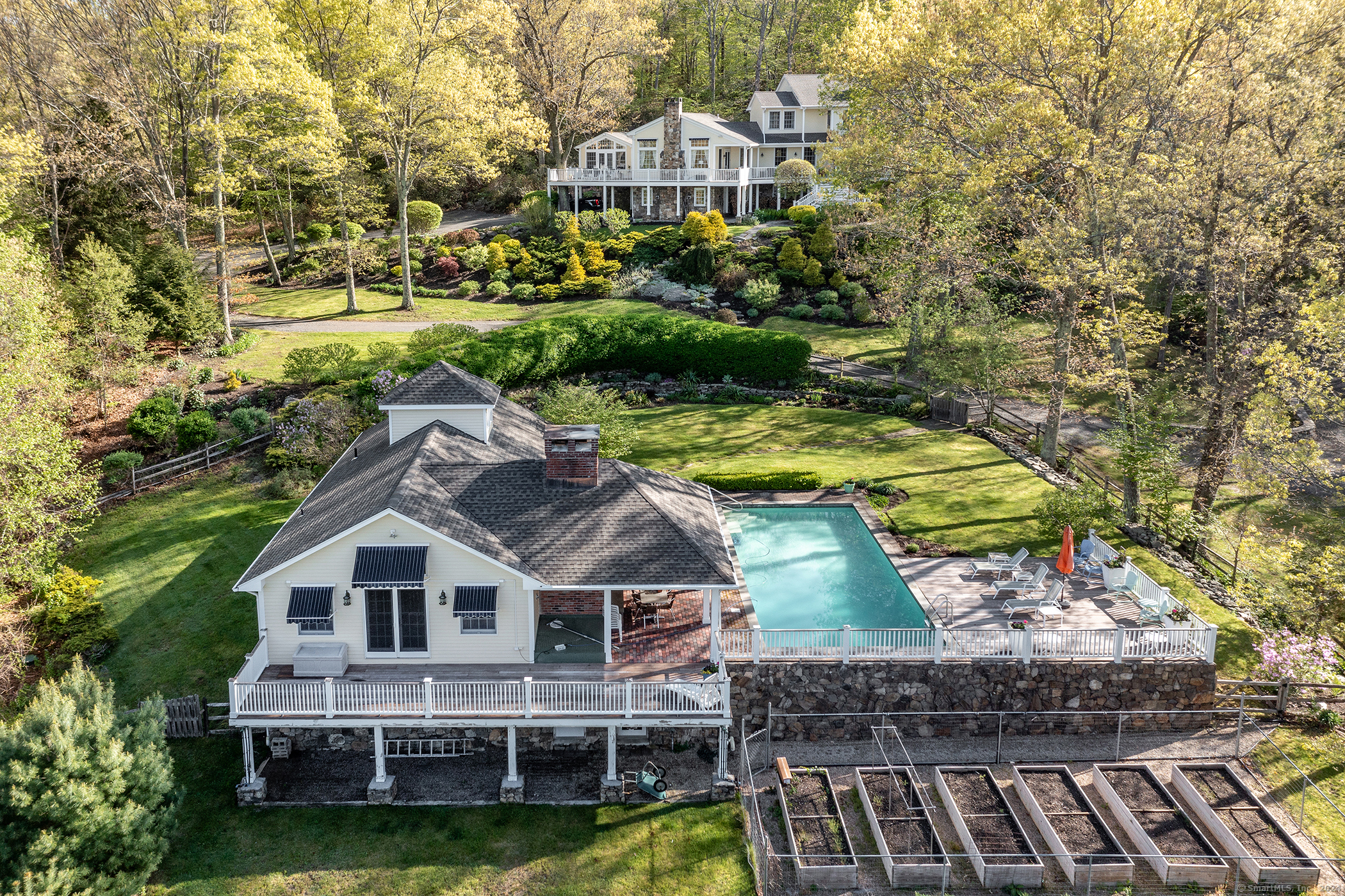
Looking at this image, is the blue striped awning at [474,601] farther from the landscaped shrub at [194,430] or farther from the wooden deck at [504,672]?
the landscaped shrub at [194,430]

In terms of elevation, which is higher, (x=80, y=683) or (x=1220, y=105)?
(x=1220, y=105)

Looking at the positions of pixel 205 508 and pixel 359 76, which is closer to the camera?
pixel 205 508

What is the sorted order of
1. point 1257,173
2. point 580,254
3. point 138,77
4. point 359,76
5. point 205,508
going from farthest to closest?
point 580,254
point 359,76
point 138,77
point 205,508
point 1257,173

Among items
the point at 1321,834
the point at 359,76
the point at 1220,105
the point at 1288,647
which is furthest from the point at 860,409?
the point at 359,76

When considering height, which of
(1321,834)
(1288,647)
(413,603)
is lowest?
(1321,834)

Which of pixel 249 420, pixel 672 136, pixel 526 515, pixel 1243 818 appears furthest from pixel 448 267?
pixel 1243 818

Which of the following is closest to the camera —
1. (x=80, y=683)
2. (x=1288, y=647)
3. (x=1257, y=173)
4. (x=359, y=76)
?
(x=80, y=683)

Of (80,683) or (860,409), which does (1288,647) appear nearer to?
(860,409)

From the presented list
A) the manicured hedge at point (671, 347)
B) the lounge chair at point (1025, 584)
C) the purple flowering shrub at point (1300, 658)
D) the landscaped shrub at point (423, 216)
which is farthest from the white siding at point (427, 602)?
the landscaped shrub at point (423, 216)
